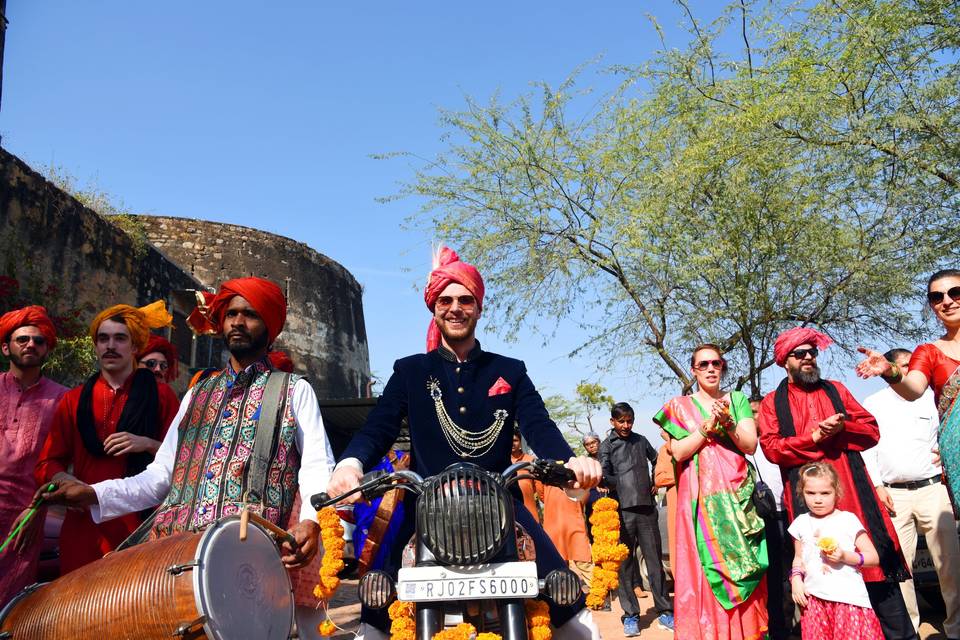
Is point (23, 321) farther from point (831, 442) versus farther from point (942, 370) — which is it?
point (942, 370)

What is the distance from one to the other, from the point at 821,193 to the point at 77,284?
10.9 meters

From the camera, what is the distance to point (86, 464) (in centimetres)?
423

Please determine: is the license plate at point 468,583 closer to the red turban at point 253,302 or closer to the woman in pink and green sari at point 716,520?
the red turban at point 253,302

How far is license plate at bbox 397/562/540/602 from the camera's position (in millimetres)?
2295

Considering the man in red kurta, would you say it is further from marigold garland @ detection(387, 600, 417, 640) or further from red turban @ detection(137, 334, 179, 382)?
marigold garland @ detection(387, 600, 417, 640)

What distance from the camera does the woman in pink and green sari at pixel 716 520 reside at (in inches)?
193

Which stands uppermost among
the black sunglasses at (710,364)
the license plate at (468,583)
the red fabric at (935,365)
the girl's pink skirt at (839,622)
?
the black sunglasses at (710,364)

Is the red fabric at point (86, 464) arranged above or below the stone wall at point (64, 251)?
below

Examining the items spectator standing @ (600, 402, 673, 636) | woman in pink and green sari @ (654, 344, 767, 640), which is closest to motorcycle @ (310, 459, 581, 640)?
woman in pink and green sari @ (654, 344, 767, 640)

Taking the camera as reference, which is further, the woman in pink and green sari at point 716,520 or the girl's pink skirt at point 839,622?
the woman in pink and green sari at point 716,520

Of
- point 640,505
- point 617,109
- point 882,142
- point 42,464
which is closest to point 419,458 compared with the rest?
point 42,464

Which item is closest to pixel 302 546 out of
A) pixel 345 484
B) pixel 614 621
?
pixel 345 484

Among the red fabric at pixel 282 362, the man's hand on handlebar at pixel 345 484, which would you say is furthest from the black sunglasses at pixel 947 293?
the red fabric at pixel 282 362

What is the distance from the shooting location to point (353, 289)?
27.2 metres
